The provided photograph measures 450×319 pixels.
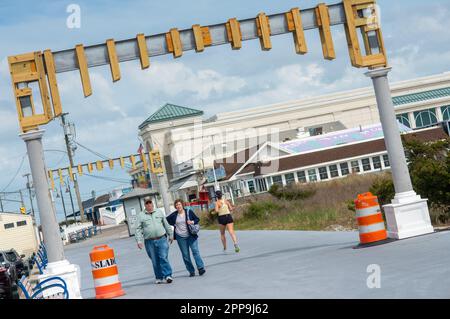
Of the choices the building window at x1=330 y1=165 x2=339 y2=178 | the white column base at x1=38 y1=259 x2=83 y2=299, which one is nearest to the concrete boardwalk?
the white column base at x1=38 y1=259 x2=83 y2=299

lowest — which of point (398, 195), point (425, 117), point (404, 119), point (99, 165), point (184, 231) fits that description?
point (398, 195)

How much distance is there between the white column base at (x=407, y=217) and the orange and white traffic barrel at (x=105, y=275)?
563cm

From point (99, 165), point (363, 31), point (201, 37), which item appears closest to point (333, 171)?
point (99, 165)

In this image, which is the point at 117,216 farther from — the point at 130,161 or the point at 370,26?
the point at 370,26

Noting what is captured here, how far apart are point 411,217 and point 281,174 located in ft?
170

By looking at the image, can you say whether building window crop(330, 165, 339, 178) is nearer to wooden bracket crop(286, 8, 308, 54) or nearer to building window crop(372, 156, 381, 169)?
building window crop(372, 156, 381, 169)

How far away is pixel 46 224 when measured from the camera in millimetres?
16000

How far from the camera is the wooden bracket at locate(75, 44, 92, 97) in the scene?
16.9 metres

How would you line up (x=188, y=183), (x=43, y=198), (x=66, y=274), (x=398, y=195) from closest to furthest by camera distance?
(x=66, y=274) < (x=43, y=198) < (x=398, y=195) < (x=188, y=183)

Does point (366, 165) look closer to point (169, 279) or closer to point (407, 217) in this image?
point (407, 217)

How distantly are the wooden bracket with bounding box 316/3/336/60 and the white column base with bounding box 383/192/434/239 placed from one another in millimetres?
3410

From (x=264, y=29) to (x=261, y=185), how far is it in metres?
53.2

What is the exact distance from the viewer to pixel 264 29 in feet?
59.4

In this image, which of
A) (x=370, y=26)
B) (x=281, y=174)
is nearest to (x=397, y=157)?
(x=370, y=26)
